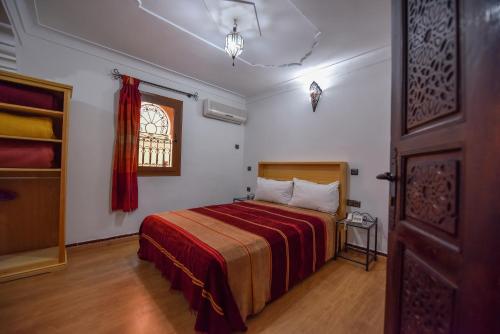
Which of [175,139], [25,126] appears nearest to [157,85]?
[175,139]

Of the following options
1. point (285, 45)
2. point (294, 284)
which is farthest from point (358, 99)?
point (294, 284)

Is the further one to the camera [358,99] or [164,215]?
[358,99]

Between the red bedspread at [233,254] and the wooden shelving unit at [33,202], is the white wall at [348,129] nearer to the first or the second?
the red bedspread at [233,254]

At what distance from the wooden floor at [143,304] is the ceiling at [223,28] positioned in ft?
8.25

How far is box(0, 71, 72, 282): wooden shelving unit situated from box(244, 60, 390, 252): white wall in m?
2.82

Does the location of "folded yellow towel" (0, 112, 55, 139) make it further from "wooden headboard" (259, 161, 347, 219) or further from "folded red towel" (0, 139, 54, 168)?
"wooden headboard" (259, 161, 347, 219)

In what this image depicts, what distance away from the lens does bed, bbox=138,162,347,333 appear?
123 centimetres

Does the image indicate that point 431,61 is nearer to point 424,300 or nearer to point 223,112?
point 424,300

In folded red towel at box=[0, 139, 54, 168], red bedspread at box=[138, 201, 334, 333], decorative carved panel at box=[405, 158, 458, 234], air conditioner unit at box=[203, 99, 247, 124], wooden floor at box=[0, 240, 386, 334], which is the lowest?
wooden floor at box=[0, 240, 386, 334]

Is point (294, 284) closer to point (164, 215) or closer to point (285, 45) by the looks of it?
point (164, 215)

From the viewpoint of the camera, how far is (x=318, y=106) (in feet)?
9.79

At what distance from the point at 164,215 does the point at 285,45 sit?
7.82ft

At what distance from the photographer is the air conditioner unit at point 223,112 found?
11.2ft

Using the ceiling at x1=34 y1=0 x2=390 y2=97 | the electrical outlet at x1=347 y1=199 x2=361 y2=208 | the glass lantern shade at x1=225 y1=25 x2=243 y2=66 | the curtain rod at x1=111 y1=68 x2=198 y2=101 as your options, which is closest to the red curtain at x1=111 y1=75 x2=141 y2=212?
the curtain rod at x1=111 y1=68 x2=198 y2=101
